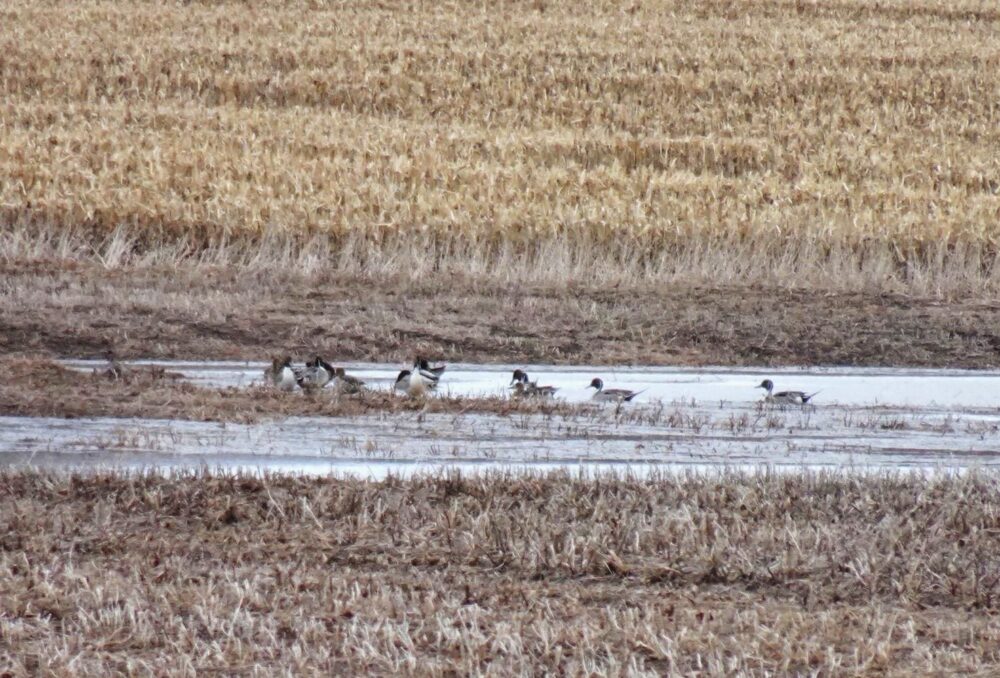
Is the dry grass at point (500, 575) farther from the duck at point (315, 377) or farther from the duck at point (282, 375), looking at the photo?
the duck at point (282, 375)

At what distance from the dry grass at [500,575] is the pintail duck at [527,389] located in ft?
10.4

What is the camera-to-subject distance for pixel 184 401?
34.3 feet

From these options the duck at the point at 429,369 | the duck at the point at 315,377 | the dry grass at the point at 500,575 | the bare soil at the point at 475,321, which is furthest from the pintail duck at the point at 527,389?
the dry grass at the point at 500,575

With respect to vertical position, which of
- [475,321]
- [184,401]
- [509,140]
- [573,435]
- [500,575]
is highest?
[509,140]

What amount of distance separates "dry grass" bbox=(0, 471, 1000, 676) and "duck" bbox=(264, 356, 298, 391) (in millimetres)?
3307

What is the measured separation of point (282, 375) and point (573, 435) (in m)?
2.52

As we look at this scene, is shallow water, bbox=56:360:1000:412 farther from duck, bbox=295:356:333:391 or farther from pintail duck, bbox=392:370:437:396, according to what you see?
duck, bbox=295:356:333:391

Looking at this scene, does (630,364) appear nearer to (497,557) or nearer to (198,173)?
(497,557)

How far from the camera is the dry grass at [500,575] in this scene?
526 cm

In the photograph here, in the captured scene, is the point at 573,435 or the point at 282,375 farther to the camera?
the point at 282,375

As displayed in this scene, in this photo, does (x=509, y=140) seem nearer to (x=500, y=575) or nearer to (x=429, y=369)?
(x=429, y=369)

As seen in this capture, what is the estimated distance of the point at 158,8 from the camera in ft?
125

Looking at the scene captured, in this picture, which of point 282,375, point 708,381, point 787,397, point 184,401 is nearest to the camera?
point 184,401

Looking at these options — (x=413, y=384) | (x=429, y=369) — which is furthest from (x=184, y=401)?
(x=429, y=369)
